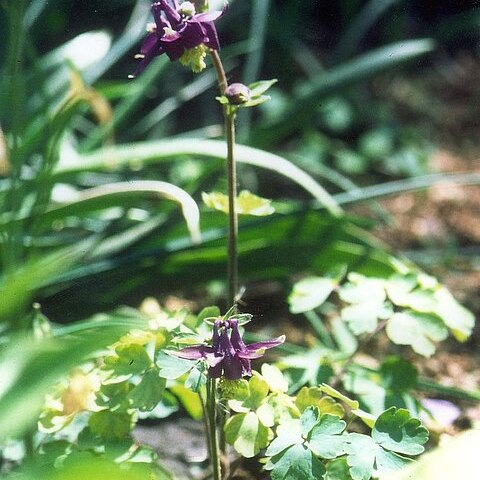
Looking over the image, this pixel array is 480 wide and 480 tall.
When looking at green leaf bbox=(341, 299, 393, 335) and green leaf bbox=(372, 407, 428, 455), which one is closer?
green leaf bbox=(372, 407, 428, 455)

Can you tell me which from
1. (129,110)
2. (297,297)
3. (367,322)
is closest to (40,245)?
(129,110)

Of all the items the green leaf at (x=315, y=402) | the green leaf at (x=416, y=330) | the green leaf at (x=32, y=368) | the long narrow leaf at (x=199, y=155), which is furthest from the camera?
the long narrow leaf at (x=199, y=155)

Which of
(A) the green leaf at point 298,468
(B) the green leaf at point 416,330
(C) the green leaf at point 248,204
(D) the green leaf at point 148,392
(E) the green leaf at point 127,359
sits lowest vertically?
(B) the green leaf at point 416,330

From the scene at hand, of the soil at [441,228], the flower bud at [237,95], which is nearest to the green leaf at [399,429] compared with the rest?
the soil at [441,228]

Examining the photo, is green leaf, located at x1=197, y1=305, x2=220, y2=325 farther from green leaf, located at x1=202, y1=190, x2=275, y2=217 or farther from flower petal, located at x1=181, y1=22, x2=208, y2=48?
flower petal, located at x1=181, y1=22, x2=208, y2=48

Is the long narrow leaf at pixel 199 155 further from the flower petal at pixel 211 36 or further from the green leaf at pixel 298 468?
the green leaf at pixel 298 468

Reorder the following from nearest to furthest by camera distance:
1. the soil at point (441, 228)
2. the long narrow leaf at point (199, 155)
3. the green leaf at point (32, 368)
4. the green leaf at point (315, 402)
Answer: the green leaf at point (32, 368) < the green leaf at point (315, 402) < the soil at point (441, 228) < the long narrow leaf at point (199, 155)

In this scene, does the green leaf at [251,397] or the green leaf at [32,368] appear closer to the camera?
the green leaf at [32,368]

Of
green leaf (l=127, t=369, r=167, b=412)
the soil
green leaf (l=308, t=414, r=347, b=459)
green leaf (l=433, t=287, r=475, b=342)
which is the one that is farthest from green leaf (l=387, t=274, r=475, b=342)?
green leaf (l=127, t=369, r=167, b=412)
